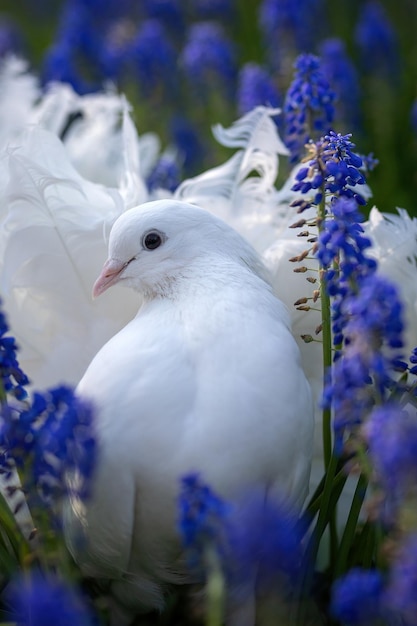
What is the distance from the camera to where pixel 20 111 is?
281 centimetres

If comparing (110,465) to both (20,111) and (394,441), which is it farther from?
(20,111)

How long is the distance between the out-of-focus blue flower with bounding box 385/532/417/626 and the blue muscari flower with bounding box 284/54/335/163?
1.32m

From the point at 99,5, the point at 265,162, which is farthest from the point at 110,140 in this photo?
the point at 99,5

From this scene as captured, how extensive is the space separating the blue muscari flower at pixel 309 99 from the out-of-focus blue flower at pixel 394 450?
46.7 inches

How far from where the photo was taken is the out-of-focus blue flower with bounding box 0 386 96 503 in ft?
3.67

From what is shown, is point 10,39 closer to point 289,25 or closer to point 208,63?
point 208,63

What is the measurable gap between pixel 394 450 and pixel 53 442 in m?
0.41

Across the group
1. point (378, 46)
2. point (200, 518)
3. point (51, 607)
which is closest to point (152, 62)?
point (378, 46)

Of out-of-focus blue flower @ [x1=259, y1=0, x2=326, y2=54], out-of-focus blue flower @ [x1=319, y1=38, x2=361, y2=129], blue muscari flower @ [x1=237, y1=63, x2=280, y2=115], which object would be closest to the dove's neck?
blue muscari flower @ [x1=237, y1=63, x2=280, y2=115]

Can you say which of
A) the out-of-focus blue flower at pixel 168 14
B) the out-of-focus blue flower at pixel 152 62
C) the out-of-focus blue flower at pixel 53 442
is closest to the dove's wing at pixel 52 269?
the out-of-focus blue flower at pixel 53 442

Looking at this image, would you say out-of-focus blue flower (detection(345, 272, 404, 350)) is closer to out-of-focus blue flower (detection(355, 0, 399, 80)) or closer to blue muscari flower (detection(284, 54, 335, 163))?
blue muscari flower (detection(284, 54, 335, 163))

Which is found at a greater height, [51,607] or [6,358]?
[6,358]

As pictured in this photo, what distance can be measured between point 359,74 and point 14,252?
2.55 meters

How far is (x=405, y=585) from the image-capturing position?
0.88 meters
